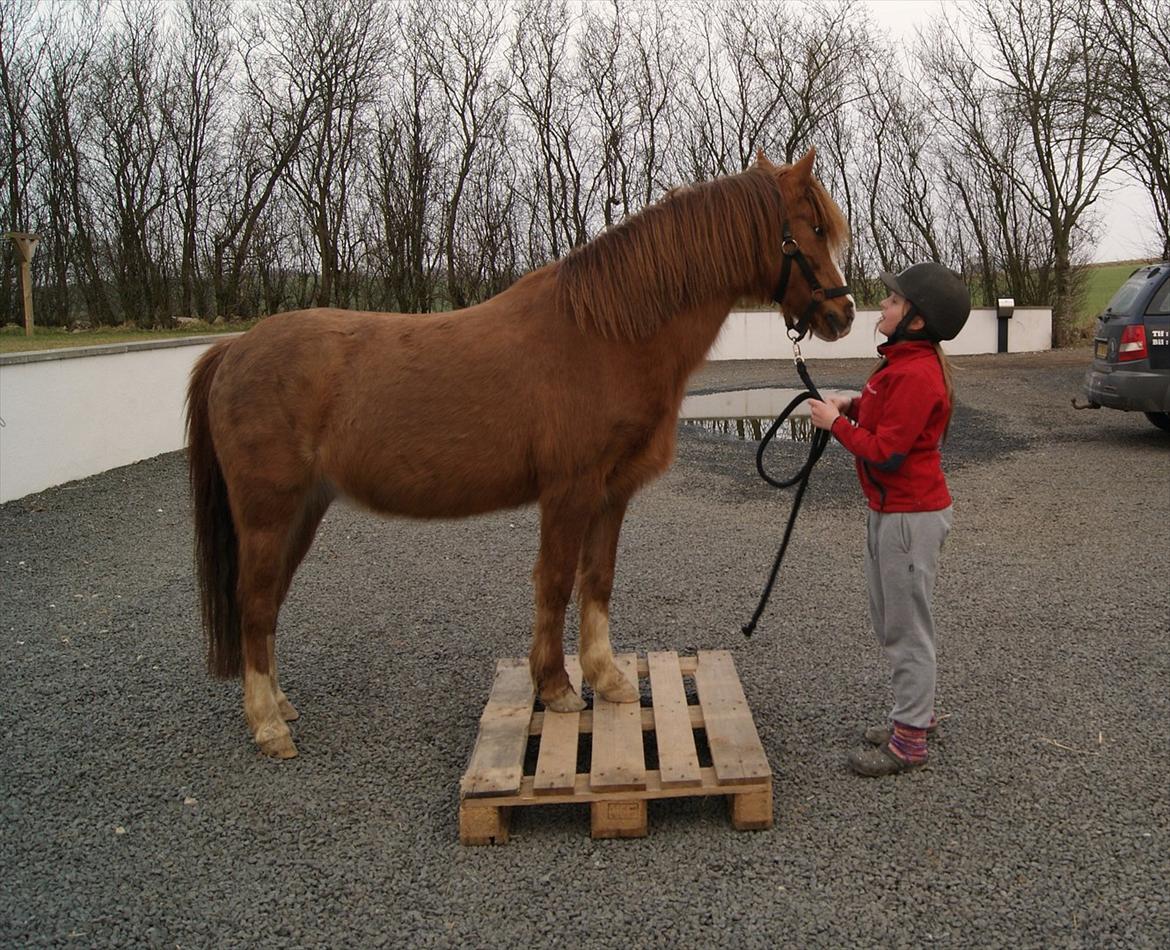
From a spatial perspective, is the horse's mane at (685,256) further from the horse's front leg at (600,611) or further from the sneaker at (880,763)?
the sneaker at (880,763)

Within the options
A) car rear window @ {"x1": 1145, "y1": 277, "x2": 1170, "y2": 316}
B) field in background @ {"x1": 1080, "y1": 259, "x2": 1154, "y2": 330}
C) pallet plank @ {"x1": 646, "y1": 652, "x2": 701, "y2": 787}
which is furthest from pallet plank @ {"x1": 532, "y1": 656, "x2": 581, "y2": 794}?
field in background @ {"x1": 1080, "y1": 259, "x2": 1154, "y2": 330}

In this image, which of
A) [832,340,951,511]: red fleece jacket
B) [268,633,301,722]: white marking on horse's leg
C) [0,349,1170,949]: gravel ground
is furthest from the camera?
[268,633,301,722]: white marking on horse's leg

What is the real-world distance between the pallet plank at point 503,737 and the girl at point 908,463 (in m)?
1.28

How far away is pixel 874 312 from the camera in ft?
73.9

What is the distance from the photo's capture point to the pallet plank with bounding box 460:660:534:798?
299 cm

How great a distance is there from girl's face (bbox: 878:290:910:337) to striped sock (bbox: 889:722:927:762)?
1453mm

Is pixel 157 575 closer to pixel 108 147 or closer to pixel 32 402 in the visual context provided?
pixel 32 402

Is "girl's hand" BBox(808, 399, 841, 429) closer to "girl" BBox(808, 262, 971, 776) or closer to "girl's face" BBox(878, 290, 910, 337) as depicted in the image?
"girl" BBox(808, 262, 971, 776)

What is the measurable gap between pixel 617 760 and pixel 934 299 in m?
1.96

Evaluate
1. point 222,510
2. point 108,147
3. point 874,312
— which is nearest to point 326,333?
point 222,510

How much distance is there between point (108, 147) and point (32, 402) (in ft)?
55.2

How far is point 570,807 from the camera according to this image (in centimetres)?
327

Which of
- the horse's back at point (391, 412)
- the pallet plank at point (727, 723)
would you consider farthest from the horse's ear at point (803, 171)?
the pallet plank at point (727, 723)

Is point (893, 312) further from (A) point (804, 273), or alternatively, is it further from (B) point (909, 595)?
(B) point (909, 595)
